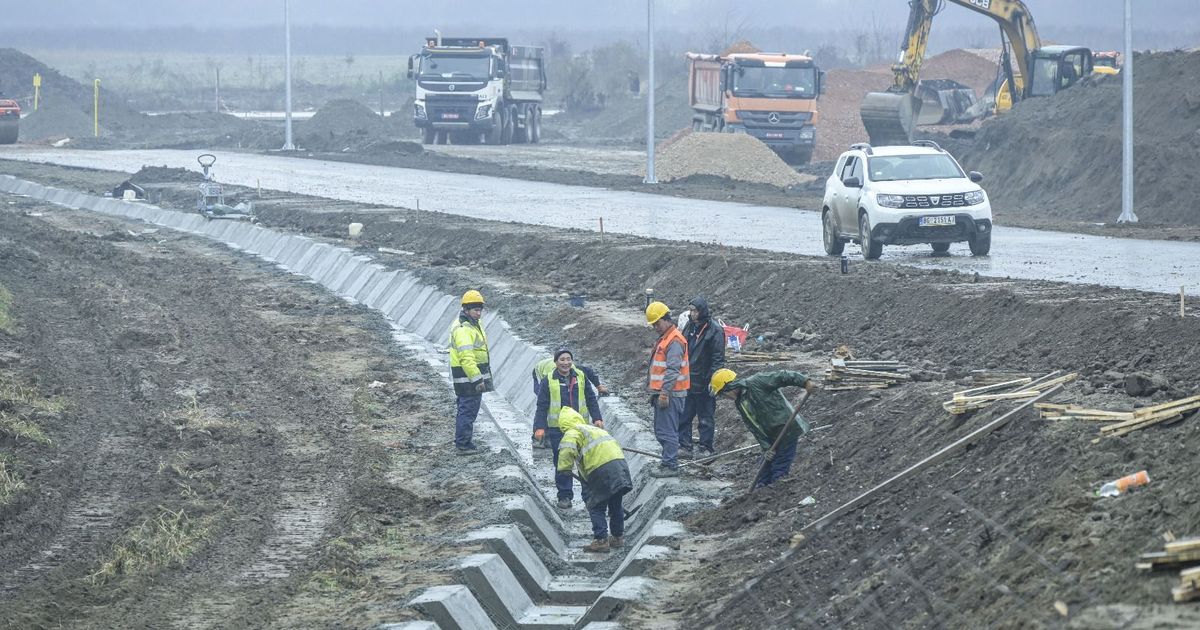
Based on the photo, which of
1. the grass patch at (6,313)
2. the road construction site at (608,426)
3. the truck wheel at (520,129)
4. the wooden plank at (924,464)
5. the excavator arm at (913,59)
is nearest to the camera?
the road construction site at (608,426)

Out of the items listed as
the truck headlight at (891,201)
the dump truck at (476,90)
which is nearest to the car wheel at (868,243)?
the truck headlight at (891,201)

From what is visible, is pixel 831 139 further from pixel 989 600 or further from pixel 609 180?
pixel 989 600

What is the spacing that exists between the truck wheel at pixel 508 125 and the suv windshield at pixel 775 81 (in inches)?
607

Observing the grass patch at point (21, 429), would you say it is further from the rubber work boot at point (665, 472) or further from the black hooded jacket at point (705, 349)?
the black hooded jacket at point (705, 349)

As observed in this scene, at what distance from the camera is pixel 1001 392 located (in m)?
11.9

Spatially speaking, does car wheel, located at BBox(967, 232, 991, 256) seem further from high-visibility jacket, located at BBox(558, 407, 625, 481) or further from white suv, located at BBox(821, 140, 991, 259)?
high-visibility jacket, located at BBox(558, 407, 625, 481)

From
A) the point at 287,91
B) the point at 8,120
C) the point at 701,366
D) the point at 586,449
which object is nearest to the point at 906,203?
the point at 701,366

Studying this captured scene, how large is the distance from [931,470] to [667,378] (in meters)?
3.33

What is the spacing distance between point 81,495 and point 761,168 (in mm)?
34745

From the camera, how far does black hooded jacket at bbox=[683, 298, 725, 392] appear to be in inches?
545

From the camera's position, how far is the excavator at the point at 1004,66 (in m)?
45.4

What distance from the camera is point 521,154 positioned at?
194ft

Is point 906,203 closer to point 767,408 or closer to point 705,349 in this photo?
point 705,349

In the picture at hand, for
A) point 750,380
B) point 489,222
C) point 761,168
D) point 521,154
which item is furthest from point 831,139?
point 750,380
